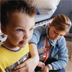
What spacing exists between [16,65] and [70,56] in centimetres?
83

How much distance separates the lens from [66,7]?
128cm

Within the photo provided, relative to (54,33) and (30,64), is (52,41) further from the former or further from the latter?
(30,64)

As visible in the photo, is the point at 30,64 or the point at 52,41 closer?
the point at 30,64

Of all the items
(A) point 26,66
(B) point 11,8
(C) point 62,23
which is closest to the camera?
(B) point 11,8

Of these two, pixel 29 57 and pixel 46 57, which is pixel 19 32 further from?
pixel 46 57

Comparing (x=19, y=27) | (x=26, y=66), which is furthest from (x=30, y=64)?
(x=19, y=27)

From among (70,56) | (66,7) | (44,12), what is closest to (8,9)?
(44,12)

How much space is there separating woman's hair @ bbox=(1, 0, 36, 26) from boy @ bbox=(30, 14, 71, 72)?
0.77ft

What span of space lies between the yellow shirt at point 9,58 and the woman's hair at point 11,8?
0.34 ft

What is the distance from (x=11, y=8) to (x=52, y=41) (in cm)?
37

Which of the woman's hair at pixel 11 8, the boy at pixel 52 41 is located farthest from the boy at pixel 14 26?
A: the boy at pixel 52 41

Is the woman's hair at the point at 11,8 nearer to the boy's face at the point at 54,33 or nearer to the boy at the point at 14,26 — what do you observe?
the boy at the point at 14,26

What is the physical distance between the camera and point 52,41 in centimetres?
63

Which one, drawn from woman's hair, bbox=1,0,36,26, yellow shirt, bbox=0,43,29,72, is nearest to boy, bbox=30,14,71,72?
yellow shirt, bbox=0,43,29,72
